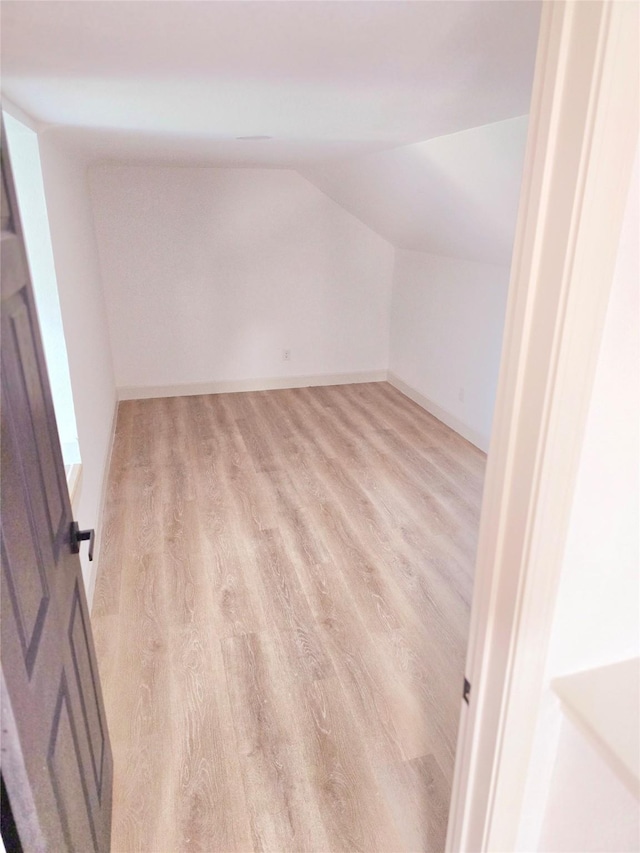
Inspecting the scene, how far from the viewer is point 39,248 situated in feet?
7.34

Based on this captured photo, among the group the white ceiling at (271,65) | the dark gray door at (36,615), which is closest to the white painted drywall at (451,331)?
the white ceiling at (271,65)

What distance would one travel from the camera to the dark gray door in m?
0.82

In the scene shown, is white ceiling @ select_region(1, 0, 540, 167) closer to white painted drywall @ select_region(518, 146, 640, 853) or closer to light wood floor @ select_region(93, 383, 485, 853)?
white painted drywall @ select_region(518, 146, 640, 853)

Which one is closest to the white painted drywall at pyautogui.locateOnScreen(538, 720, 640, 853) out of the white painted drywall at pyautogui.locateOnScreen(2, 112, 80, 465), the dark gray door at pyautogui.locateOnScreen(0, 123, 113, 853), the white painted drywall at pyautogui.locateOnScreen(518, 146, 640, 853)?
the white painted drywall at pyautogui.locateOnScreen(518, 146, 640, 853)

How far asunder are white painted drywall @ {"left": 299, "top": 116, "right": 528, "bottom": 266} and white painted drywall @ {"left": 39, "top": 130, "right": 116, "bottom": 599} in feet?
5.28

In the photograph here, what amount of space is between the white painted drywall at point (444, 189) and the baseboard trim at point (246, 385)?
4.39 ft

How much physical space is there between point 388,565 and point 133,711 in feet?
4.24

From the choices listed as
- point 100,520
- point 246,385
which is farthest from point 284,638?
point 246,385

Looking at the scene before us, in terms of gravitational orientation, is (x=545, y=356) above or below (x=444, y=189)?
below

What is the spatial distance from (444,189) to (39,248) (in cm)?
200

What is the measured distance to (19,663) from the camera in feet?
2.73

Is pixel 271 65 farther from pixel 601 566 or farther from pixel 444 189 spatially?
pixel 444 189

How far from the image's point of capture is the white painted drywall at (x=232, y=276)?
4.63m

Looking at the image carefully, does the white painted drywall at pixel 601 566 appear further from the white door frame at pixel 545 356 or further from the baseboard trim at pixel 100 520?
the baseboard trim at pixel 100 520
